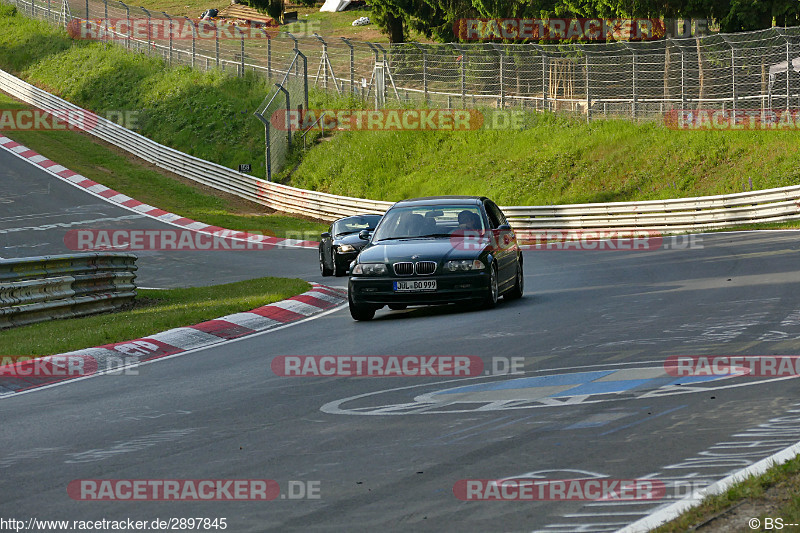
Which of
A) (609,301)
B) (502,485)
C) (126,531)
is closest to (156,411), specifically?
(126,531)

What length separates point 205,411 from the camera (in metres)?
7.96

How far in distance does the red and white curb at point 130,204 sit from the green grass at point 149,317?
11913mm

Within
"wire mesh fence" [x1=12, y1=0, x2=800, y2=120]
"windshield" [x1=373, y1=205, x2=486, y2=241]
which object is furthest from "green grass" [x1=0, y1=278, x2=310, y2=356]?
"wire mesh fence" [x1=12, y1=0, x2=800, y2=120]

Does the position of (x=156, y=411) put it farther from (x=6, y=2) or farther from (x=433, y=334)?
(x=6, y=2)

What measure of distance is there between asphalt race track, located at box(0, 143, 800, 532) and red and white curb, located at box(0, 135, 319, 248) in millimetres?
17858

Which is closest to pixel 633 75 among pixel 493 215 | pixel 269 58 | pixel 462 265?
pixel 269 58

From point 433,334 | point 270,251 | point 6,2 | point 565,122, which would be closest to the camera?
point 433,334

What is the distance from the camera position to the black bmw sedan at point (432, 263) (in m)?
13.2

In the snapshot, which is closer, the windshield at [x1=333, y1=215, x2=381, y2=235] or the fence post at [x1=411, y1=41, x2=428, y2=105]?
Result: the windshield at [x1=333, y1=215, x2=381, y2=235]

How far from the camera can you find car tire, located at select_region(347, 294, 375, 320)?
44.0 feet

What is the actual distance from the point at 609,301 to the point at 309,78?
33.6 meters

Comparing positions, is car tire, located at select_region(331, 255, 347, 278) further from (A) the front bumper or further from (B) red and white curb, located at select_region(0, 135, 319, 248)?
(A) the front bumper

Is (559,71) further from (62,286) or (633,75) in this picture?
(62,286)

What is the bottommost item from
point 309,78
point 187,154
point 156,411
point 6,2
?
point 156,411
